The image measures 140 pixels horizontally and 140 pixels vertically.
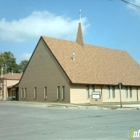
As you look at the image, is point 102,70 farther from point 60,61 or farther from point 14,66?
point 14,66

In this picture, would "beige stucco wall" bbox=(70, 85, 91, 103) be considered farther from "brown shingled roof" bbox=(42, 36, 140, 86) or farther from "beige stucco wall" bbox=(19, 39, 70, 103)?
"brown shingled roof" bbox=(42, 36, 140, 86)

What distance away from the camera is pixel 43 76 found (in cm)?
4434

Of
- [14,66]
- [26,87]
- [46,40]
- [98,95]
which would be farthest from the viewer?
[14,66]

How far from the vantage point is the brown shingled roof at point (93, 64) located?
135 ft

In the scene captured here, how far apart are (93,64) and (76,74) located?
5.58m

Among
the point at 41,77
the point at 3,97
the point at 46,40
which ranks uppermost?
the point at 46,40

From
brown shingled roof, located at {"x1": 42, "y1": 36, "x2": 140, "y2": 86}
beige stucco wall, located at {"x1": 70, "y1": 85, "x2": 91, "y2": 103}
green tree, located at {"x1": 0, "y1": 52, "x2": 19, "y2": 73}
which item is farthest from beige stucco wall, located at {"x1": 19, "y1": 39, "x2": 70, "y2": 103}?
green tree, located at {"x1": 0, "y1": 52, "x2": 19, "y2": 73}

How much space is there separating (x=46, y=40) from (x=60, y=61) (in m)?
5.21

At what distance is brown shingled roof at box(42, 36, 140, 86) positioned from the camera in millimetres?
41028

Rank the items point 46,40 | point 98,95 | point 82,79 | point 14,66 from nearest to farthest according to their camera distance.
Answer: point 98,95 → point 82,79 → point 46,40 → point 14,66

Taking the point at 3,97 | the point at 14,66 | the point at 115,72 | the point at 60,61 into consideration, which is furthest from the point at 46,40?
the point at 14,66

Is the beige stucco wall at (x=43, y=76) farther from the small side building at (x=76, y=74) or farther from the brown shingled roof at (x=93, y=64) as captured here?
the brown shingled roof at (x=93, y=64)

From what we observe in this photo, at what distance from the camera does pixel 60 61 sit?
40.9 metres

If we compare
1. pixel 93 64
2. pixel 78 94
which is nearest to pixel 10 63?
pixel 93 64
